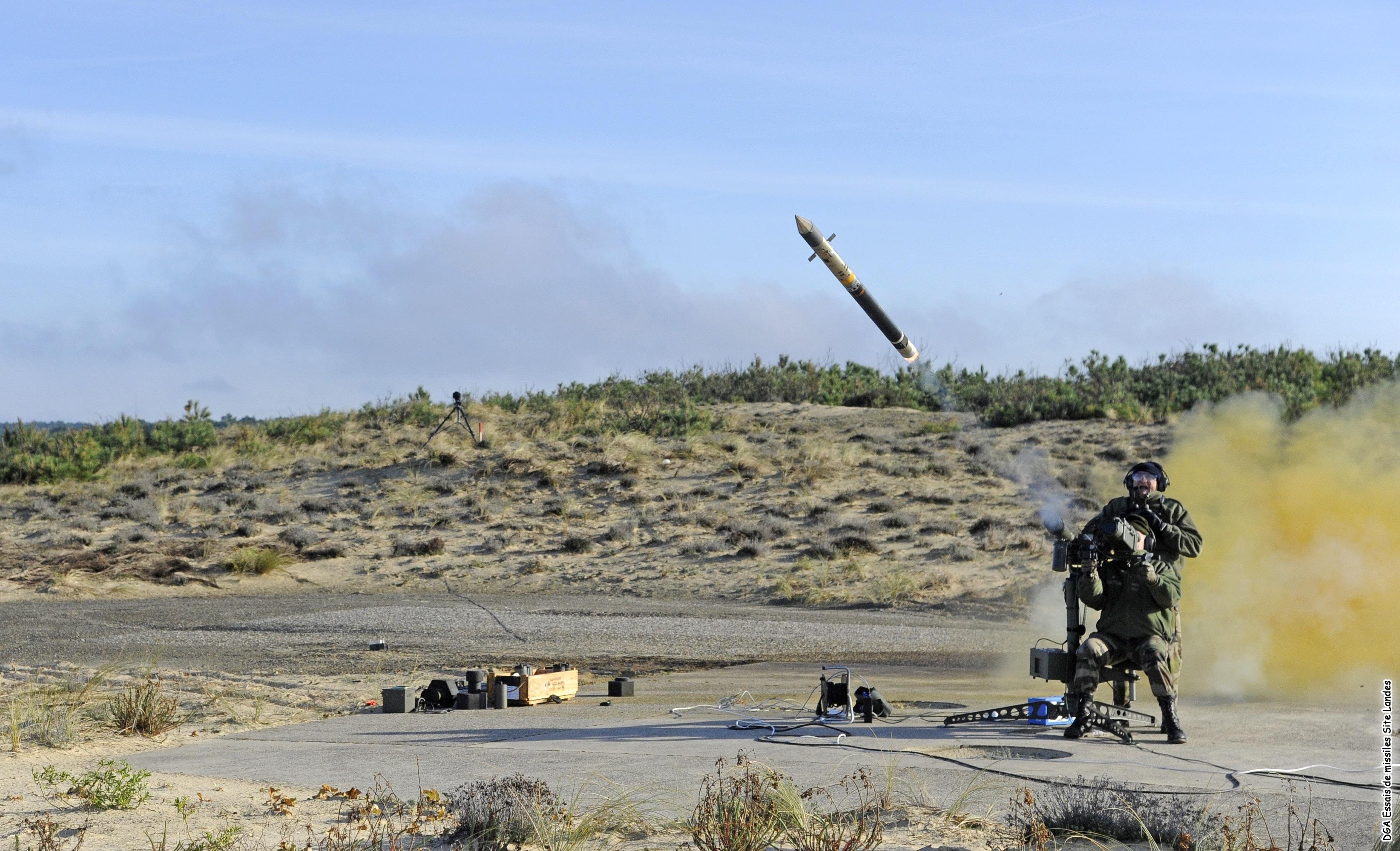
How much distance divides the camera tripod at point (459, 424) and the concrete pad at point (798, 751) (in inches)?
845

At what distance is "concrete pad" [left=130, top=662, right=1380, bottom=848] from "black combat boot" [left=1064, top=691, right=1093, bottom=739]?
97 mm

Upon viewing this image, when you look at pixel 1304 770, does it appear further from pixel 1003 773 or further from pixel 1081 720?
pixel 1003 773

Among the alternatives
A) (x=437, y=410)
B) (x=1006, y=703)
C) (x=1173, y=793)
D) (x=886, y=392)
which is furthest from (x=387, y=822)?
(x=886, y=392)

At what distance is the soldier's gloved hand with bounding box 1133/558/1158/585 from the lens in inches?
401

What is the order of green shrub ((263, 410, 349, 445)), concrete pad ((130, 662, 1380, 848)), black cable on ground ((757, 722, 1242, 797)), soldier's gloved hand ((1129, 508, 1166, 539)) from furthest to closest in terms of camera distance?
green shrub ((263, 410, 349, 445)) < soldier's gloved hand ((1129, 508, 1166, 539)) < concrete pad ((130, 662, 1380, 848)) < black cable on ground ((757, 722, 1242, 797))

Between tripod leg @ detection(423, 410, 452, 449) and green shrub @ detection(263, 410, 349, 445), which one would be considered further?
green shrub @ detection(263, 410, 349, 445)

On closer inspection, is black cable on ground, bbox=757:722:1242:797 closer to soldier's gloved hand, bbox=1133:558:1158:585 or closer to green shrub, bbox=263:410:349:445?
soldier's gloved hand, bbox=1133:558:1158:585

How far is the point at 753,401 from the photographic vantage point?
43094 millimetres

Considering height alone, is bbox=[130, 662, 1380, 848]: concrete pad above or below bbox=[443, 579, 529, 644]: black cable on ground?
below

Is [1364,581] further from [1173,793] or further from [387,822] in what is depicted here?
[387,822]

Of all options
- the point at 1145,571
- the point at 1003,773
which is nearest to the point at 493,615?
the point at 1145,571

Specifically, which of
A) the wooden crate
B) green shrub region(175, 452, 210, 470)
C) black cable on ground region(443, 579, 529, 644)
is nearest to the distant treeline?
green shrub region(175, 452, 210, 470)

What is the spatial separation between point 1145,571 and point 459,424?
96.7ft

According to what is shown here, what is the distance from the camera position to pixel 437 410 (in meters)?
40.0
